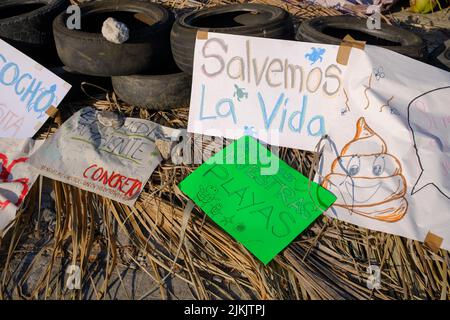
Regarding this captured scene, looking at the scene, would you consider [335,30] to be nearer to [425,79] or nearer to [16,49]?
[425,79]

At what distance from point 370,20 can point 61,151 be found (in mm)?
1657

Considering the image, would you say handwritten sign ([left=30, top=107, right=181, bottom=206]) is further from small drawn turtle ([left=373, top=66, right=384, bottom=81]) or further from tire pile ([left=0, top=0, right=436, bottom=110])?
small drawn turtle ([left=373, top=66, right=384, bottom=81])

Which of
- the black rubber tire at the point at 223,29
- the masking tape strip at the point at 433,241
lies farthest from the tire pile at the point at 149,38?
the masking tape strip at the point at 433,241

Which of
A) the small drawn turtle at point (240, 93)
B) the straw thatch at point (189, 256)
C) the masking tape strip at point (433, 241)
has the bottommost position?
the straw thatch at point (189, 256)

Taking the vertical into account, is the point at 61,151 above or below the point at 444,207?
below

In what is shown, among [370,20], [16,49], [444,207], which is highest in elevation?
[370,20]

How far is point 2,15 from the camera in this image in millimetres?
2807

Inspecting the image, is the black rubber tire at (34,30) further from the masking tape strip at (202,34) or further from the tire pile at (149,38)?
the masking tape strip at (202,34)

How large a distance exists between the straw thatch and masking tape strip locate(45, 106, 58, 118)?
477 millimetres

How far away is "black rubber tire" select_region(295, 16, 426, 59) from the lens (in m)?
1.92

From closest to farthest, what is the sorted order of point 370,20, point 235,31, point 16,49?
point 235,31
point 370,20
point 16,49

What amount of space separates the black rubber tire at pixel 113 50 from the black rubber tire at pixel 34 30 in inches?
6.9

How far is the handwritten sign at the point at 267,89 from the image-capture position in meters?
1.92
